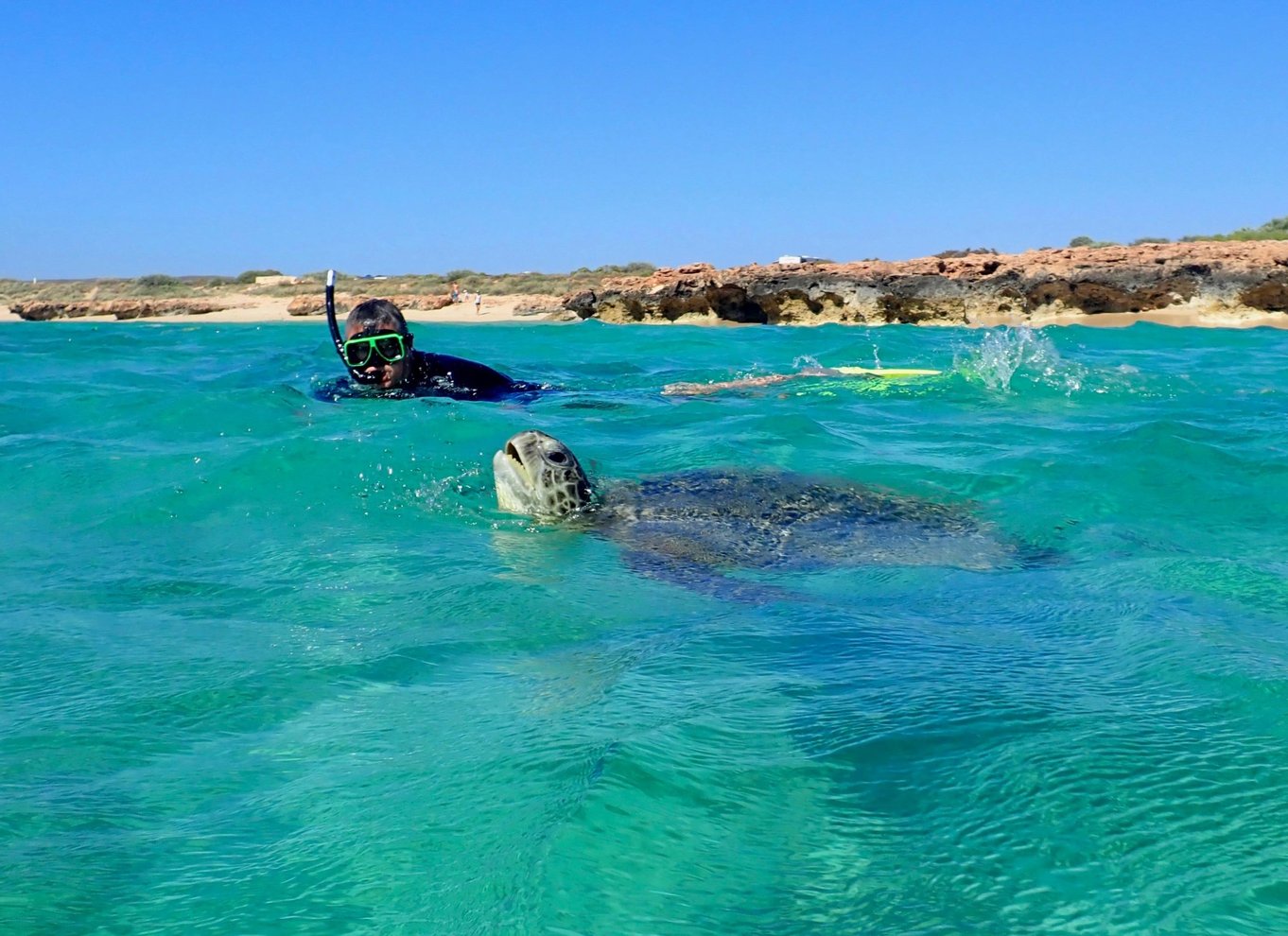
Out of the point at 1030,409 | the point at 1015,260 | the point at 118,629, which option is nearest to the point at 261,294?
the point at 1015,260

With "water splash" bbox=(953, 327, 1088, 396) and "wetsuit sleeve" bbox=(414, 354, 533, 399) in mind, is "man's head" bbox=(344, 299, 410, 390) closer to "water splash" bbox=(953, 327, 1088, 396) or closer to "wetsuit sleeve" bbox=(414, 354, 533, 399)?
"wetsuit sleeve" bbox=(414, 354, 533, 399)

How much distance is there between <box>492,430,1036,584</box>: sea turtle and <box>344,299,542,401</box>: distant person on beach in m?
2.61

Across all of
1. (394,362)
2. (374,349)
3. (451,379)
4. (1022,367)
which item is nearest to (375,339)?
(374,349)

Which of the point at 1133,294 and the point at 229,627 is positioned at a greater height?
the point at 1133,294

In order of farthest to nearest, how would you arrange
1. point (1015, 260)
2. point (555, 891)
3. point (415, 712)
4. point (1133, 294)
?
1. point (1015, 260)
2. point (1133, 294)
3. point (415, 712)
4. point (555, 891)

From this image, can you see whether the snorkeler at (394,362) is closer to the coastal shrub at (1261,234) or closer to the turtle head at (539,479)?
the turtle head at (539,479)

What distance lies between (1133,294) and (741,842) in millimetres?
21613

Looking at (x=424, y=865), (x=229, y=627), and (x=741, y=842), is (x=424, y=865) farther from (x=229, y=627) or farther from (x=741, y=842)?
(x=229, y=627)

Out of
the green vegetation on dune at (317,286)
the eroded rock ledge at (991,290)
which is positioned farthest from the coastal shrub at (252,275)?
the eroded rock ledge at (991,290)

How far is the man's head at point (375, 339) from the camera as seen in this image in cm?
863

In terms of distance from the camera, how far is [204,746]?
294 centimetres

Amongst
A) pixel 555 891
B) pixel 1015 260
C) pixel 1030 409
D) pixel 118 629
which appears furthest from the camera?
pixel 1015 260

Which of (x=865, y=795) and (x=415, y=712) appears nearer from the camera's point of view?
(x=865, y=795)

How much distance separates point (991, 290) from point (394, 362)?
16948 millimetres
